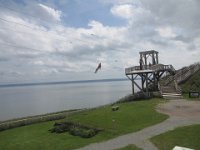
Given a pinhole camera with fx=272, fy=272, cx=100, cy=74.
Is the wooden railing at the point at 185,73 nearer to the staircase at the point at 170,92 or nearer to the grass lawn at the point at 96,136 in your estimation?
the staircase at the point at 170,92

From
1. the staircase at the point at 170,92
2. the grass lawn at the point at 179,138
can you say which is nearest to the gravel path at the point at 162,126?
the grass lawn at the point at 179,138

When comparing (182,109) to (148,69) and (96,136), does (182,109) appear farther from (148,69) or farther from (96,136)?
(148,69)

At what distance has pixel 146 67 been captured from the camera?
1820 inches

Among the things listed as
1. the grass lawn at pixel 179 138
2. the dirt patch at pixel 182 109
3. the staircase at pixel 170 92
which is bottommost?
the grass lawn at pixel 179 138

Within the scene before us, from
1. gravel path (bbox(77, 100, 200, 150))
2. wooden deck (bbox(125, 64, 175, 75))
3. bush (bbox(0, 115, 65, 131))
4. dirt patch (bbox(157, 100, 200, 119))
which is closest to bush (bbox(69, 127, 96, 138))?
gravel path (bbox(77, 100, 200, 150))

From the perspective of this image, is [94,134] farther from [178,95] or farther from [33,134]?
[178,95]

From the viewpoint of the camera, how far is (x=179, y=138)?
19672mm

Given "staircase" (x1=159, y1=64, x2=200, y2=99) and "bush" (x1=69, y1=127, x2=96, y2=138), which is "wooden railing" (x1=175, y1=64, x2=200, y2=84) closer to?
"staircase" (x1=159, y1=64, x2=200, y2=99)

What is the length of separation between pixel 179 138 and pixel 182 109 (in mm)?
11111

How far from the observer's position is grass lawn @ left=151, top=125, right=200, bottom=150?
60.4ft

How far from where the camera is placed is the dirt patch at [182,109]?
2768 cm

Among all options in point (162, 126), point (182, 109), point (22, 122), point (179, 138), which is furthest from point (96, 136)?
point (22, 122)

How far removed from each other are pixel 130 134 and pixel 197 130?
5.24 metres

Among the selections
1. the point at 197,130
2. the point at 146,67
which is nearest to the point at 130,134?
the point at 197,130
